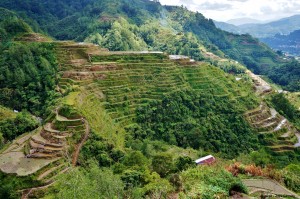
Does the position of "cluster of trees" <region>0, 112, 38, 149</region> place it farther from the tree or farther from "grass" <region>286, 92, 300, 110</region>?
"grass" <region>286, 92, 300, 110</region>

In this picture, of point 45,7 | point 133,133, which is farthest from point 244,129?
point 45,7

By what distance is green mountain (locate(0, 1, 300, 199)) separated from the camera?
1780 centimetres

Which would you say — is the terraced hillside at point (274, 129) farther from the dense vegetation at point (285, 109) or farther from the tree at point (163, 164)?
the tree at point (163, 164)

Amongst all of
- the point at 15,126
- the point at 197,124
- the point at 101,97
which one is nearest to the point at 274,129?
the point at 197,124

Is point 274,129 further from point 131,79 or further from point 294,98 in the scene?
point 294,98

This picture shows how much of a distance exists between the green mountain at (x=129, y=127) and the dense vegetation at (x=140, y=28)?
27.2 m

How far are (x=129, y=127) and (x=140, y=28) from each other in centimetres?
5789

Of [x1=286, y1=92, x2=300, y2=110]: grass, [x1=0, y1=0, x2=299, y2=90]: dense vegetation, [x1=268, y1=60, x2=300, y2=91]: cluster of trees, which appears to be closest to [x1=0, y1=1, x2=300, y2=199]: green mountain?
[x1=286, y1=92, x2=300, y2=110]: grass

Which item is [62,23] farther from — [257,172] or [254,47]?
[257,172]

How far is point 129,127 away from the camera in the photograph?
3366 cm

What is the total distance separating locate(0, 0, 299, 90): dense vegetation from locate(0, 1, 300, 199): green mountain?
27165 millimetres

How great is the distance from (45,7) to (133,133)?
279ft

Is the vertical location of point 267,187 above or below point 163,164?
above

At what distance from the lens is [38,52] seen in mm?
41688
